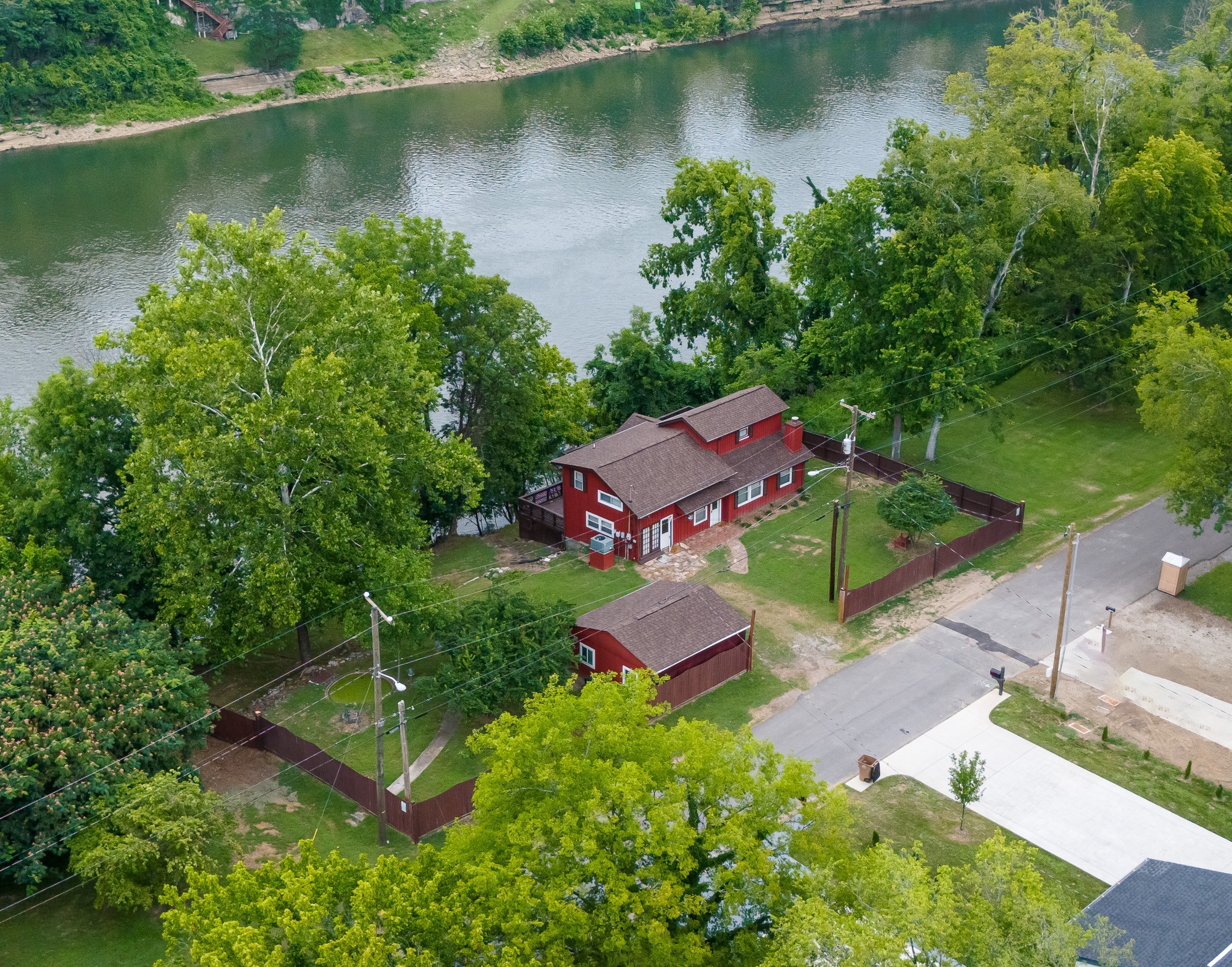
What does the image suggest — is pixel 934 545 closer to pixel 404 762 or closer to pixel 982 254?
pixel 982 254

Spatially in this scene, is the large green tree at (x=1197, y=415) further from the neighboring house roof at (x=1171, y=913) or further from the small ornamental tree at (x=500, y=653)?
the small ornamental tree at (x=500, y=653)

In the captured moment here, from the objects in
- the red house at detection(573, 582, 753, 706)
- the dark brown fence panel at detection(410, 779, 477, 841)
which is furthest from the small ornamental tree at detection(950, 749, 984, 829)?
the dark brown fence panel at detection(410, 779, 477, 841)

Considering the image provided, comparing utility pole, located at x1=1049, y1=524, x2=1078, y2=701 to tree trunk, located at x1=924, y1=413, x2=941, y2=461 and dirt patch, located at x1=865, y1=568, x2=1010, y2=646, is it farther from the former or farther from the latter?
tree trunk, located at x1=924, y1=413, x2=941, y2=461

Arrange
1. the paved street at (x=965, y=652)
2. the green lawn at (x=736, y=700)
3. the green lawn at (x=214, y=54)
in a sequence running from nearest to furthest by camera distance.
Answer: the paved street at (x=965, y=652) → the green lawn at (x=736, y=700) → the green lawn at (x=214, y=54)

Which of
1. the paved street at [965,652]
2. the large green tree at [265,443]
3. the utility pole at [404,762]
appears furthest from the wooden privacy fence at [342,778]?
the paved street at [965,652]

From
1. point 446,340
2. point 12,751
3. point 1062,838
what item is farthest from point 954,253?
point 12,751

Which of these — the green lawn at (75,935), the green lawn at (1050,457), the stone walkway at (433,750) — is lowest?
the stone walkway at (433,750)

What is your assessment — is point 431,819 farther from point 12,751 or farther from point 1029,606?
point 1029,606
